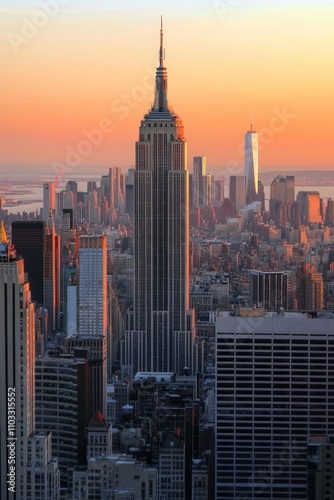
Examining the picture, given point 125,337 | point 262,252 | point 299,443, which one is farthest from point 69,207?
point 125,337

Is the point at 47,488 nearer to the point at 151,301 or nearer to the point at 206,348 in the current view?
the point at 206,348

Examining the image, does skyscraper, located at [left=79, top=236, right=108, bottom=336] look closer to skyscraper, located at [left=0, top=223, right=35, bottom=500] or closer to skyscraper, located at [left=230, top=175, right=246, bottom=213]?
skyscraper, located at [left=230, top=175, right=246, bottom=213]

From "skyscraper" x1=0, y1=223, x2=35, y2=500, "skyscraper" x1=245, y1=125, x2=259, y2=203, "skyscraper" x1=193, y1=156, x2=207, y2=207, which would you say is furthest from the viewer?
"skyscraper" x1=193, y1=156, x2=207, y2=207

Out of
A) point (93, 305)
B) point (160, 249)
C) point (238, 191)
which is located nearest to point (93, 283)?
point (93, 305)

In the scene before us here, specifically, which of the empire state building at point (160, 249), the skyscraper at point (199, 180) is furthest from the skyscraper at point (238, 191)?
the empire state building at point (160, 249)

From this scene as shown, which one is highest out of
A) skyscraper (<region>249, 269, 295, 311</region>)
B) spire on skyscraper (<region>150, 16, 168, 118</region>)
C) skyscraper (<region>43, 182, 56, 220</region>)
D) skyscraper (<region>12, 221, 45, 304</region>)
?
spire on skyscraper (<region>150, 16, 168, 118</region>)

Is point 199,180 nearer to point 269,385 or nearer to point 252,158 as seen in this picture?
point 252,158

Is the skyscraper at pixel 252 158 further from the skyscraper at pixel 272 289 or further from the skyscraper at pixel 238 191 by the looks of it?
the skyscraper at pixel 272 289

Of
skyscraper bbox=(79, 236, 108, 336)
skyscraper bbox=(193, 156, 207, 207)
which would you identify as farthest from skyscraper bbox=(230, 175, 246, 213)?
skyscraper bbox=(79, 236, 108, 336)

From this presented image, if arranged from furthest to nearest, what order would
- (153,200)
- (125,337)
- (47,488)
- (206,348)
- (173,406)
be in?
1. (153,200)
2. (125,337)
3. (206,348)
4. (173,406)
5. (47,488)
